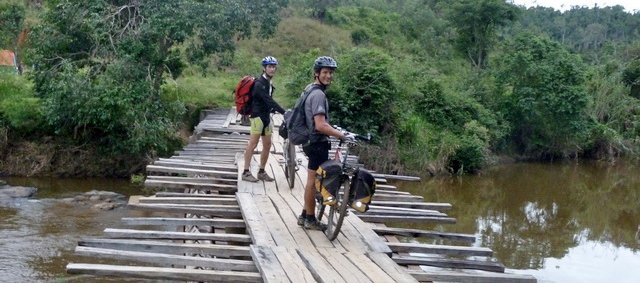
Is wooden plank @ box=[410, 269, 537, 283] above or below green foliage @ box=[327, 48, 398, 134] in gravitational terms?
below

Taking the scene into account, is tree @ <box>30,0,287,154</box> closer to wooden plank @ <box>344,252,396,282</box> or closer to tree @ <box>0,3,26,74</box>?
tree @ <box>0,3,26,74</box>

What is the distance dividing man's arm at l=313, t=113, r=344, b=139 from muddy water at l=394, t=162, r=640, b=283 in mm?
6251

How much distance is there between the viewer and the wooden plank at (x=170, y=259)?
472cm

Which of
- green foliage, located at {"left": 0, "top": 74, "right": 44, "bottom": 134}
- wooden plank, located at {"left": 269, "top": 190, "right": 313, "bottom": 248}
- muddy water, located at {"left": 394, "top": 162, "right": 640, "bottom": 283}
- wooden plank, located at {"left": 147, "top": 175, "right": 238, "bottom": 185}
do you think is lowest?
muddy water, located at {"left": 394, "top": 162, "right": 640, "bottom": 283}

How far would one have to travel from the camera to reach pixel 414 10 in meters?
39.6

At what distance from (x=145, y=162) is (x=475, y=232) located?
7.26 meters

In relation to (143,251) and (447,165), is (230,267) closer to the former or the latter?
(143,251)

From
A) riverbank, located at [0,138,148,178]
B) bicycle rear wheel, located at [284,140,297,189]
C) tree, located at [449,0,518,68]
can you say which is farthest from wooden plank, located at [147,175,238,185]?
tree, located at [449,0,518,68]

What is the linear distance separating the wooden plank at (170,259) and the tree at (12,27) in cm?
1791

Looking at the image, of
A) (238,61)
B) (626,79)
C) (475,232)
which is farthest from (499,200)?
(626,79)

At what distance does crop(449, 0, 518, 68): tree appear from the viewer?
27562mm

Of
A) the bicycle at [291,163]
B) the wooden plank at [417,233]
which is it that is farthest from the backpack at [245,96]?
the wooden plank at [417,233]

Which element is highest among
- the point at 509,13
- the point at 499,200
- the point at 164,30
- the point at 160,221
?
the point at 509,13

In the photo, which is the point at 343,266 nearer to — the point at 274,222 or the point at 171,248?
the point at 171,248
